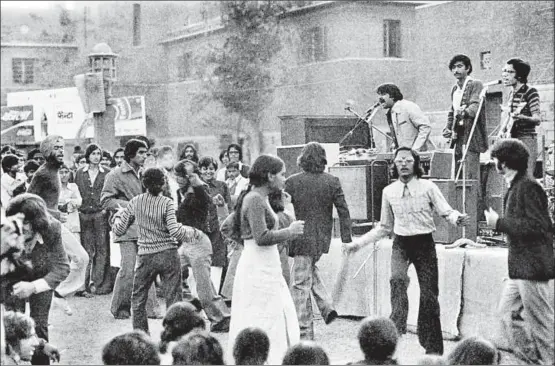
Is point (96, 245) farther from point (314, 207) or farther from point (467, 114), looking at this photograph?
point (467, 114)

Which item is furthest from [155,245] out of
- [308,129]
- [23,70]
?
[23,70]

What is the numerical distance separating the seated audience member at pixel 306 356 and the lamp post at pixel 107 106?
476 inches

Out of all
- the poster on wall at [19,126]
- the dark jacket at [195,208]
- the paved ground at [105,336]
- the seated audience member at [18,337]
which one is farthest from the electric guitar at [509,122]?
the poster on wall at [19,126]

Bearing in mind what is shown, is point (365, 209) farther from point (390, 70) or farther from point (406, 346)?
point (390, 70)

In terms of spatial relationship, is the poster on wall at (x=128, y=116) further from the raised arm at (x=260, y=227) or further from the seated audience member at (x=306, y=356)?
the seated audience member at (x=306, y=356)

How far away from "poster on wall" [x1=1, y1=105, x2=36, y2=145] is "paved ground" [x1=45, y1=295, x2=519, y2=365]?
1822 centimetres

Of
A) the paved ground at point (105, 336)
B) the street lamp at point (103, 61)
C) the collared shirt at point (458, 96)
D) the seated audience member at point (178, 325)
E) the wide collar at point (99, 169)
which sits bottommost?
the paved ground at point (105, 336)

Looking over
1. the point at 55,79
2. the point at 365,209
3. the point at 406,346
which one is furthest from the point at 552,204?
the point at 55,79

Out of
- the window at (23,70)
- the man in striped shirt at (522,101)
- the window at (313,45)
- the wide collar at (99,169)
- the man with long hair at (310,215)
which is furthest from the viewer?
the window at (23,70)

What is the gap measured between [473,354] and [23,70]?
51074mm

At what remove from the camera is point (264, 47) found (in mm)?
39688

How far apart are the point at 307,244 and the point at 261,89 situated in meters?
30.9

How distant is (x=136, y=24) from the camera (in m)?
55.2

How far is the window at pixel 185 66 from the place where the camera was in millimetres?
48531
